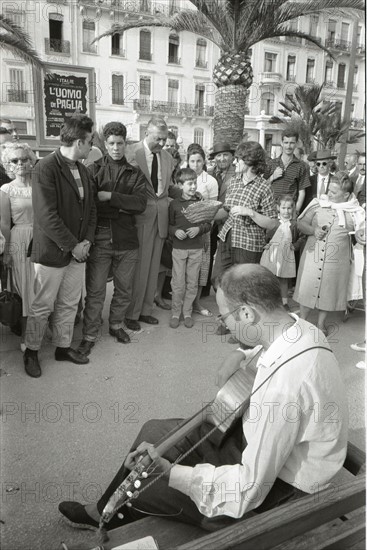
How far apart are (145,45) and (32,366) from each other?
3638 cm

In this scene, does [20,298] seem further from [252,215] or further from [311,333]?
[311,333]

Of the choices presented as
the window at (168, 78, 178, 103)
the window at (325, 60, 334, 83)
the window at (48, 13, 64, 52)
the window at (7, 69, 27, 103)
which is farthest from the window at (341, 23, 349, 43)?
the window at (7, 69, 27, 103)

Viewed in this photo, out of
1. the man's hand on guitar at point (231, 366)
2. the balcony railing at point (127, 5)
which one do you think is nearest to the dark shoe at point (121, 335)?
the man's hand on guitar at point (231, 366)

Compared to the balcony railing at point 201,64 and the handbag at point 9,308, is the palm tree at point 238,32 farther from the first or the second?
the balcony railing at point 201,64

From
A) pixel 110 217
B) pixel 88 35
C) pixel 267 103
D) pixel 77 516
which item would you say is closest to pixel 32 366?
pixel 110 217

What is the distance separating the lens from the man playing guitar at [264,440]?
5.64 ft

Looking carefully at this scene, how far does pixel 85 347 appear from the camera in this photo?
14.7ft

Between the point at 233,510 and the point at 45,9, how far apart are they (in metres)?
34.3

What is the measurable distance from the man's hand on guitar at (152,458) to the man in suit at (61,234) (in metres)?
2.25

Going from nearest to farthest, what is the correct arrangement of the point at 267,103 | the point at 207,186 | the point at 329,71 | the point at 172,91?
the point at 207,186 → the point at 172,91 → the point at 267,103 → the point at 329,71

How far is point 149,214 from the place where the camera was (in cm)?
508

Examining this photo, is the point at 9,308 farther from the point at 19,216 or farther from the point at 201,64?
the point at 201,64

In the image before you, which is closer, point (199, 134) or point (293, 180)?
point (293, 180)

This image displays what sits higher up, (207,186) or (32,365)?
(207,186)
